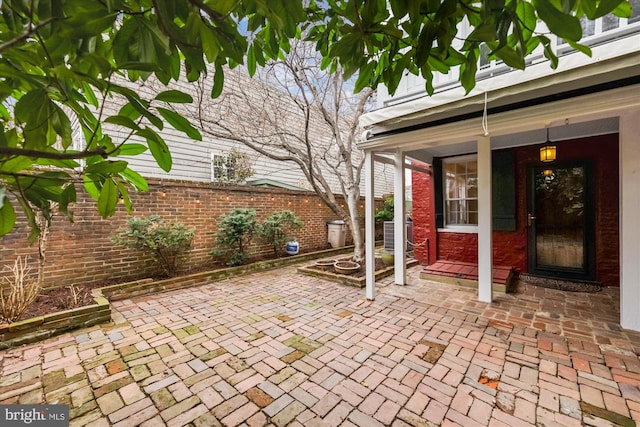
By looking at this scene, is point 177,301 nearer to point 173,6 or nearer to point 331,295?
point 331,295

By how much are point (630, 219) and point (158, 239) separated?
634 cm

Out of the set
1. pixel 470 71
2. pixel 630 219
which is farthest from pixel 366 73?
pixel 630 219

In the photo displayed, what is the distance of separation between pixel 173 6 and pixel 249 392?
236 cm

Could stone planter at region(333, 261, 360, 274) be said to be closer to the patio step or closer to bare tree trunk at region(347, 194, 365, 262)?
A: bare tree trunk at region(347, 194, 365, 262)

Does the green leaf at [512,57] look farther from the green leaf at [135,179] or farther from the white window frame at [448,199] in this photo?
the white window frame at [448,199]

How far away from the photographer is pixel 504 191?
16.8 feet

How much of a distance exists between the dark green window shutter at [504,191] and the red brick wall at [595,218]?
0.17 meters

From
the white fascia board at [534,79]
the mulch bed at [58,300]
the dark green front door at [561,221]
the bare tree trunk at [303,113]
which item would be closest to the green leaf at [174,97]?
the white fascia board at [534,79]

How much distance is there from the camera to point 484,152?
3865 millimetres

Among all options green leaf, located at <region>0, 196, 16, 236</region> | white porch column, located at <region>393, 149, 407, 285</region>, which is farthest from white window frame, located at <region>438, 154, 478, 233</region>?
green leaf, located at <region>0, 196, 16, 236</region>

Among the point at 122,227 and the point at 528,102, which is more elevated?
the point at 528,102

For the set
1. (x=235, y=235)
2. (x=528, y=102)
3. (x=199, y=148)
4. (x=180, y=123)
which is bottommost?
(x=235, y=235)

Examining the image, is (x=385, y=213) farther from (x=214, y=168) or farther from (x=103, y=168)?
(x=103, y=168)

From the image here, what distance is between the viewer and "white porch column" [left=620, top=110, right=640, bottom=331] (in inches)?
111
